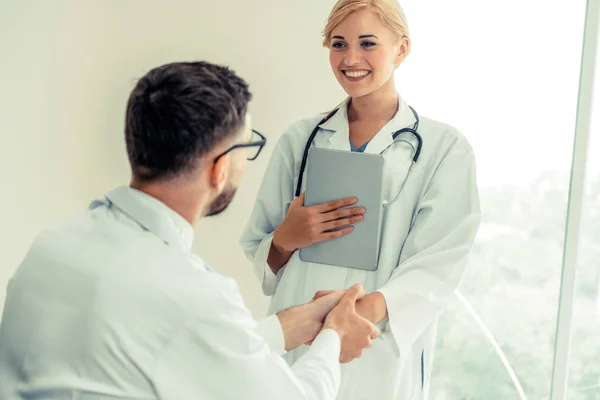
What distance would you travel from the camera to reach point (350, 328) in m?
1.59

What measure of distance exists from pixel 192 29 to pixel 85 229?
158cm

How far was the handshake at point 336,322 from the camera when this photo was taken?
159cm

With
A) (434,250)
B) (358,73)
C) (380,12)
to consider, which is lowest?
(434,250)

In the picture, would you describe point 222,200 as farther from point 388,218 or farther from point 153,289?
point 388,218

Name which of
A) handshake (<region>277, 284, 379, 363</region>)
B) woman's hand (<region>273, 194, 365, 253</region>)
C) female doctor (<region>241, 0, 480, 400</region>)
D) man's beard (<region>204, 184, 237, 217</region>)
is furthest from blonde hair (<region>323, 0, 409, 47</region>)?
man's beard (<region>204, 184, 237, 217</region>)

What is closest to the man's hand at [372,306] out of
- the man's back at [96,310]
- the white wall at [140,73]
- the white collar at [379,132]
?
the white collar at [379,132]

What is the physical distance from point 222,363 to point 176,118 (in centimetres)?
36

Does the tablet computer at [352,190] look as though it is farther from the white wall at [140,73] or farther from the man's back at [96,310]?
the white wall at [140,73]

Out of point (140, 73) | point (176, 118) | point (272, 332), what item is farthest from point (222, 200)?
point (140, 73)

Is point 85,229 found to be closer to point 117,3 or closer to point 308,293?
point 308,293

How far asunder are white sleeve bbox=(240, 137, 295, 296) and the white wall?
64 centimetres

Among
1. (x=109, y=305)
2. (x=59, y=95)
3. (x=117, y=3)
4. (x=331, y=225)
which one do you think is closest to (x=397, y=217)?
(x=331, y=225)

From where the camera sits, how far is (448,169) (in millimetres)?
1801

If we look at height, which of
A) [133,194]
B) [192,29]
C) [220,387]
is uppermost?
[192,29]
